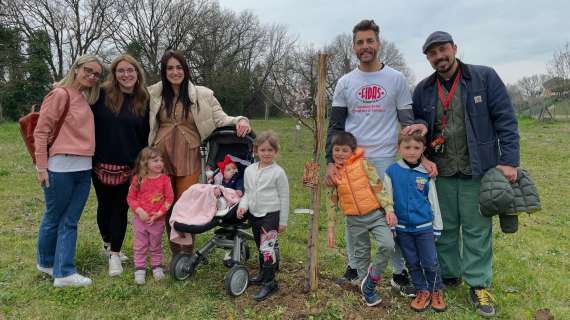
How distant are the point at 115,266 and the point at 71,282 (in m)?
0.45

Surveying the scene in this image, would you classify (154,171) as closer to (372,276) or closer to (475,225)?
(372,276)

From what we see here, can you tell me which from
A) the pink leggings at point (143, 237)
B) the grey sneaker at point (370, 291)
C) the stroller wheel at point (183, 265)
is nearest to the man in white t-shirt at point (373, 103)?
the grey sneaker at point (370, 291)

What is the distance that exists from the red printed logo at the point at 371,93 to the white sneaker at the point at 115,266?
9.89ft

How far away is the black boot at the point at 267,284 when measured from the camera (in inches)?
148

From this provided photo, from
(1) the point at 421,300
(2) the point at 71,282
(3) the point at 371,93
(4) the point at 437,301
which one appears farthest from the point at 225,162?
(4) the point at 437,301

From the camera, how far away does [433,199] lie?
357 cm

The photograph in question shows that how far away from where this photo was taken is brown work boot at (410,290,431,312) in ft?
11.8

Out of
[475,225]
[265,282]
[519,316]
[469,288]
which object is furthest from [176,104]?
[519,316]

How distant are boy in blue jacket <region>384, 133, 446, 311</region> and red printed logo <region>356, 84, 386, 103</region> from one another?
1.36ft

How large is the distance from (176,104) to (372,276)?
249cm

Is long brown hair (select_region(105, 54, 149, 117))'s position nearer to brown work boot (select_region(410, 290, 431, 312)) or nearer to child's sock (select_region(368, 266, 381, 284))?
child's sock (select_region(368, 266, 381, 284))

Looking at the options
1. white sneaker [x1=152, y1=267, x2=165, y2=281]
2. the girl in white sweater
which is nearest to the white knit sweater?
the girl in white sweater

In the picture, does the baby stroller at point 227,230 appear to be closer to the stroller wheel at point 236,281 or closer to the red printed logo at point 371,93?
the stroller wheel at point 236,281

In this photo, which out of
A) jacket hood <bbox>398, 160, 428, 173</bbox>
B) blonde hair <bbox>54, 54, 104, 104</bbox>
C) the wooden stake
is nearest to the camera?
the wooden stake
